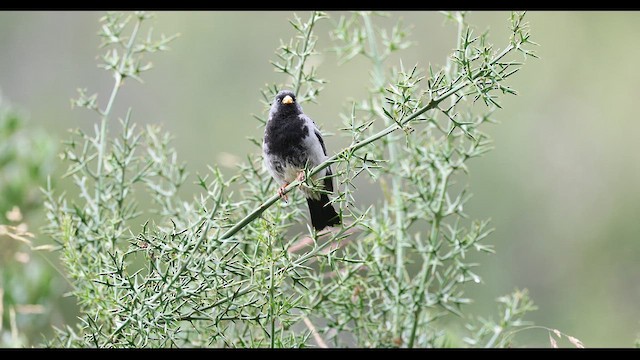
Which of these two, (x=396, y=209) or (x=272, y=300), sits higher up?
(x=396, y=209)

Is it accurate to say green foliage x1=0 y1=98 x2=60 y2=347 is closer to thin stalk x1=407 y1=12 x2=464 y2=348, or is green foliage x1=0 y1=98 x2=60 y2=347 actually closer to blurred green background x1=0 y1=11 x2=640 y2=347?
thin stalk x1=407 y1=12 x2=464 y2=348

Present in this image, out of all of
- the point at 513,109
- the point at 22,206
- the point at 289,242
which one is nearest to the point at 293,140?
the point at 22,206

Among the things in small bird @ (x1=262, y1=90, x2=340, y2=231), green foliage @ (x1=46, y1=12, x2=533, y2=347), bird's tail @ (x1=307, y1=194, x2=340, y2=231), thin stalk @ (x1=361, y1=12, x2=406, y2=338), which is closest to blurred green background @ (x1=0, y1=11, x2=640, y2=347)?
small bird @ (x1=262, y1=90, x2=340, y2=231)

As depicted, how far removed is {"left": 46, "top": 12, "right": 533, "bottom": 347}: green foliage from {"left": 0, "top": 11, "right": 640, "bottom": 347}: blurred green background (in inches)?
212

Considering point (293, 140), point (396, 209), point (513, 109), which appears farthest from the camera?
point (513, 109)

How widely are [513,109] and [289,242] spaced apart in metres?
7.04

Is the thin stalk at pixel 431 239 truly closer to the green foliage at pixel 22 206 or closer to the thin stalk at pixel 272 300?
the thin stalk at pixel 272 300

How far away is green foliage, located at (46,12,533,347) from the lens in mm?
1570

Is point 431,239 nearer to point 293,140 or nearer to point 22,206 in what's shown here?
point 293,140

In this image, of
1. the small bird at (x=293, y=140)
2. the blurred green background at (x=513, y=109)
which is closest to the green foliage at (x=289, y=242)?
the small bird at (x=293, y=140)

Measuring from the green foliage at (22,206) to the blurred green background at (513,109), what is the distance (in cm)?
497

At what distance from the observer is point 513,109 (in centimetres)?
851

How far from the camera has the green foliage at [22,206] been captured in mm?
2441

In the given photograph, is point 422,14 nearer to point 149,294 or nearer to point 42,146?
point 42,146
